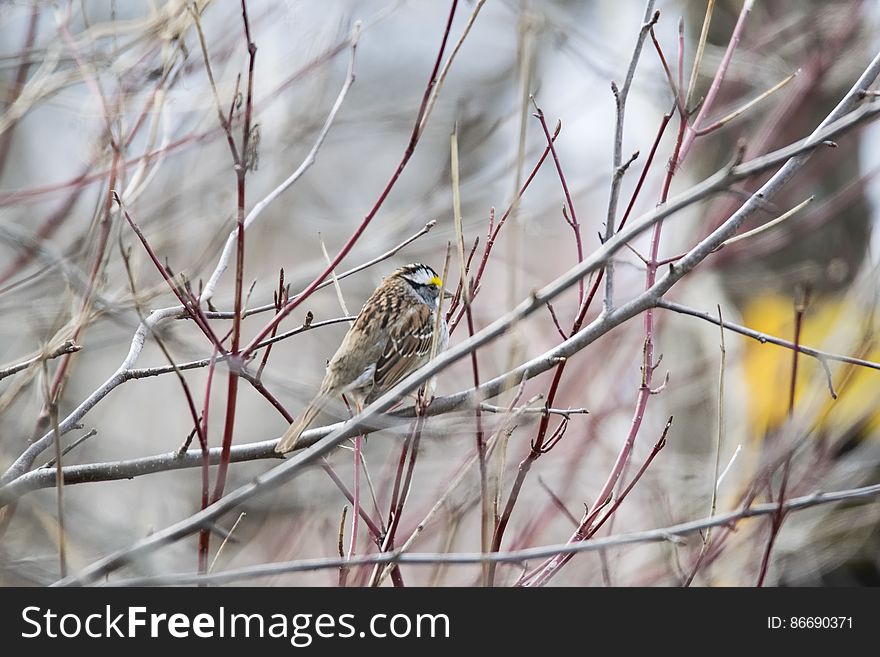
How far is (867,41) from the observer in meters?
6.42

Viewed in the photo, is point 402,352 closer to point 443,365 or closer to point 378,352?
point 378,352

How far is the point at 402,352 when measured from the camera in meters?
4.53

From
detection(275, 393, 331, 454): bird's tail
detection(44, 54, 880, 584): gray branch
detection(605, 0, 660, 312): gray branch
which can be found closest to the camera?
detection(44, 54, 880, 584): gray branch

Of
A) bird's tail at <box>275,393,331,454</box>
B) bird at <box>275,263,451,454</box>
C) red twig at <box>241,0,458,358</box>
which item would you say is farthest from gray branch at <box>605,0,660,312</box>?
bird at <box>275,263,451,454</box>

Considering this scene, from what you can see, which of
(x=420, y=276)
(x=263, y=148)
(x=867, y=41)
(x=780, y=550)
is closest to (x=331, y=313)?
(x=263, y=148)

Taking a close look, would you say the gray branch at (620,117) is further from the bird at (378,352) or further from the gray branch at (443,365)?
the bird at (378,352)

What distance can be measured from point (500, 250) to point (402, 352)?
17.0 feet

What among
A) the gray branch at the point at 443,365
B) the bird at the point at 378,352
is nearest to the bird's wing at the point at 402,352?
the bird at the point at 378,352

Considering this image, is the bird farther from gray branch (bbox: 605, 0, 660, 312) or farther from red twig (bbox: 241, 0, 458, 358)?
gray branch (bbox: 605, 0, 660, 312)

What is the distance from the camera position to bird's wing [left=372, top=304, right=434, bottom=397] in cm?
446

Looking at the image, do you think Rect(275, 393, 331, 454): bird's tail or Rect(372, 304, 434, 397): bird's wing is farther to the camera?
Rect(372, 304, 434, 397): bird's wing

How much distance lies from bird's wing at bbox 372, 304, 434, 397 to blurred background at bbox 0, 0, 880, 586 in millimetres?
548

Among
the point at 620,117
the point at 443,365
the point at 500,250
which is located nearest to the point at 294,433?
the point at 443,365
